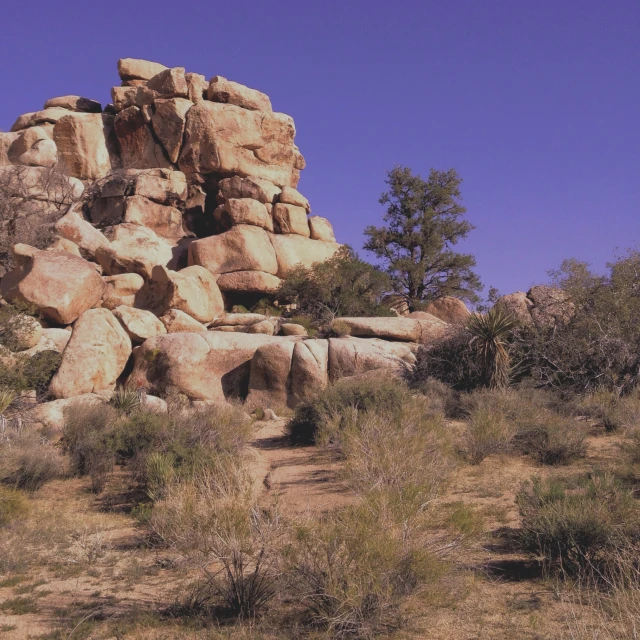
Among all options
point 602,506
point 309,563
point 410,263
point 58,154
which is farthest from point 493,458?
point 58,154

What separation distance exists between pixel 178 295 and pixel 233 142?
12651 mm

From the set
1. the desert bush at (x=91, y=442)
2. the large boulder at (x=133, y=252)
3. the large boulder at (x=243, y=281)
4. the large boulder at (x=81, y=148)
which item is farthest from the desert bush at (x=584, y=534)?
the large boulder at (x=81, y=148)

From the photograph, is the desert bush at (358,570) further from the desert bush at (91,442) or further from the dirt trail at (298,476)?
the desert bush at (91,442)

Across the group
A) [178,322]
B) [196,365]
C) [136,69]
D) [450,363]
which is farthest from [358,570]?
[136,69]

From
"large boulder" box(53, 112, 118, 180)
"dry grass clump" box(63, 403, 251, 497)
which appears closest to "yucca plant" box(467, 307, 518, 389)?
"dry grass clump" box(63, 403, 251, 497)

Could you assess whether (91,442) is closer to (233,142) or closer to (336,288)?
(336,288)

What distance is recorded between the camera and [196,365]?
19297mm

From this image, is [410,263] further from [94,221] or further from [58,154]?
[58,154]

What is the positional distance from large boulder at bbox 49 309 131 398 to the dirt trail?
6343 millimetres

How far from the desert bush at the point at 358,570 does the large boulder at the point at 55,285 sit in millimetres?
16712

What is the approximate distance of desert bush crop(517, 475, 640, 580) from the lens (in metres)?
5.88

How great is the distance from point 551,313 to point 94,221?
75.6ft

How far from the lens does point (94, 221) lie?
103 feet

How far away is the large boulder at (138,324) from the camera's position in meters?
20.3
